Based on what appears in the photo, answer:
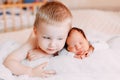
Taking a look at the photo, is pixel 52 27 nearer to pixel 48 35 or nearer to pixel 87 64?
pixel 48 35

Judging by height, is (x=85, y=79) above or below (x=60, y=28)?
below

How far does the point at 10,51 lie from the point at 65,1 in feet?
4.99

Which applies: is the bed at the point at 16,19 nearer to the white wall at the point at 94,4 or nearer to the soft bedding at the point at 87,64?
the white wall at the point at 94,4

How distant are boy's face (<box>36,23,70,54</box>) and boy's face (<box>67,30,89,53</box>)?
0.06 m

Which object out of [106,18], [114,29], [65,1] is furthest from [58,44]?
[65,1]

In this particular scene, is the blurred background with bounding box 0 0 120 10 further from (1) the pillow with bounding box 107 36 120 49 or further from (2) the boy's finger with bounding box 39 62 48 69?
(2) the boy's finger with bounding box 39 62 48 69

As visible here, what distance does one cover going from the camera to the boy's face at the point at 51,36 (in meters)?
0.99

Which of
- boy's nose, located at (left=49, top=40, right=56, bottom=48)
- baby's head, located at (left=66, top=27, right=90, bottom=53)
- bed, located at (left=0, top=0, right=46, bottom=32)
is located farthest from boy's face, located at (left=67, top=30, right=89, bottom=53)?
bed, located at (left=0, top=0, right=46, bottom=32)

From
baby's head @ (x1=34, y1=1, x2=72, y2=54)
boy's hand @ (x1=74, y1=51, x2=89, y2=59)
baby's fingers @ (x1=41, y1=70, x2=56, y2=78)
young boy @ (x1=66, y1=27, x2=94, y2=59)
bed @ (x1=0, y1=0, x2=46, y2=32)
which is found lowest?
bed @ (x1=0, y1=0, x2=46, y2=32)

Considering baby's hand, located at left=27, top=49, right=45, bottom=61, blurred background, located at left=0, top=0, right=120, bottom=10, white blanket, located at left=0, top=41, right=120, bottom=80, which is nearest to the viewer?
white blanket, located at left=0, top=41, right=120, bottom=80

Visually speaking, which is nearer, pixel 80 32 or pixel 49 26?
pixel 49 26

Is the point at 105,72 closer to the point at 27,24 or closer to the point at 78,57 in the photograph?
the point at 78,57

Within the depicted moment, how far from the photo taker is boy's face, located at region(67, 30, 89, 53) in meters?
1.10

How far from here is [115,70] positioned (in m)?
1.03
